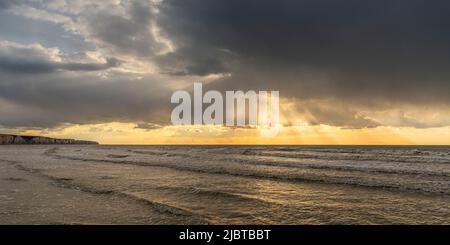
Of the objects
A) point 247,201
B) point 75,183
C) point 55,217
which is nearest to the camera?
point 55,217

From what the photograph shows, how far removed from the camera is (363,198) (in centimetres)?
1456

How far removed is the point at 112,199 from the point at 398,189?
50.7 feet

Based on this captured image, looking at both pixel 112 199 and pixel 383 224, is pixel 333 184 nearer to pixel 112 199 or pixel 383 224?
pixel 383 224

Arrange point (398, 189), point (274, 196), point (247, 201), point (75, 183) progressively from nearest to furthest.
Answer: point (247, 201)
point (274, 196)
point (398, 189)
point (75, 183)
